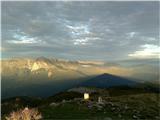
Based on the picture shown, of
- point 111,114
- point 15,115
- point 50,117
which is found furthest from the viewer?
point 111,114

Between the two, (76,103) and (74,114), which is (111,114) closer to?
(74,114)

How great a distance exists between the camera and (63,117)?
149ft

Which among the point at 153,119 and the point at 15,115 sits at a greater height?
the point at 15,115

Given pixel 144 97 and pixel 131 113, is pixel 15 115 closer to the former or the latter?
pixel 131 113

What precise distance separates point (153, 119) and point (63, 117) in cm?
1561

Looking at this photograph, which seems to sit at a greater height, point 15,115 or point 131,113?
point 15,115

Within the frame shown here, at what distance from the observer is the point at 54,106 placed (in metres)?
56.0

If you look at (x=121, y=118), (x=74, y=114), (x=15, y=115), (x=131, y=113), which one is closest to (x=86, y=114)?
(x=74, y=114)

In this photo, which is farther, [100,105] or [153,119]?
[100,105]

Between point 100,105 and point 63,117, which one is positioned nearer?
point 63,117

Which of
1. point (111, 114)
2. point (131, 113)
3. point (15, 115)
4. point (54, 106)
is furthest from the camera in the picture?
point (54, 106)

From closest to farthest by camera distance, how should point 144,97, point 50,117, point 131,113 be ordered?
point 50,117, point 131,113, point 144,97

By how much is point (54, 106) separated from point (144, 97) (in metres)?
34.3

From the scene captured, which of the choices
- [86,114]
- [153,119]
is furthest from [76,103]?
[153,119]
